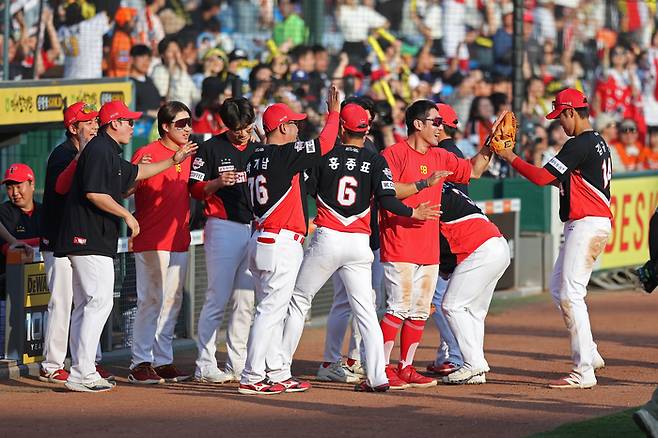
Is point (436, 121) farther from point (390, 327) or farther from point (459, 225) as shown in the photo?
point (390, 327)

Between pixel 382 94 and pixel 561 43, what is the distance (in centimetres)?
628

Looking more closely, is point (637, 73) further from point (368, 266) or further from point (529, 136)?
point (368, 266)

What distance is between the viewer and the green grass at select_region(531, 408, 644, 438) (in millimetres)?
7238

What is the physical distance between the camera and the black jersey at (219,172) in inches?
360

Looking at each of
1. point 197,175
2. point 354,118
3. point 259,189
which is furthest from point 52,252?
point 354,118

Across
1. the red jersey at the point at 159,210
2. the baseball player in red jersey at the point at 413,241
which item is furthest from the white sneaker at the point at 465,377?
the red jersey at the point at 159,210

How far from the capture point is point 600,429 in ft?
24.3

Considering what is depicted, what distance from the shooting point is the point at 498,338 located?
11930 mm

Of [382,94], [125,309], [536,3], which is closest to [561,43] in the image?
[536,3]

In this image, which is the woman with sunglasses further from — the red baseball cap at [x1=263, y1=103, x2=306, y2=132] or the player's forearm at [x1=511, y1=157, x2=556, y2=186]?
the player's forearm at [x1=511, y1=157, x2=556, y2=186]

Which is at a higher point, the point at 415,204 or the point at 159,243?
the point at 415,204

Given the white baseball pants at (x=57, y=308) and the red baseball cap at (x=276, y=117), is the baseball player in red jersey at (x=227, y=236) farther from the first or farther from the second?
the white baseball pants at (x=57, y=308)

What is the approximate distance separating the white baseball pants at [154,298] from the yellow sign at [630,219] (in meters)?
7.61

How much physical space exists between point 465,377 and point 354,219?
1506 millimetres
